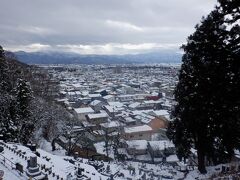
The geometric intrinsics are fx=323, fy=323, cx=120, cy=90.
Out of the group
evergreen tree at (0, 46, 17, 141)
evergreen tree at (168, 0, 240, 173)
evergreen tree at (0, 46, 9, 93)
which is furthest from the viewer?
evergreen tree at (0, 46, 9, 93)

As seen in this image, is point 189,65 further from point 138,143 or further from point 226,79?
point 138,143

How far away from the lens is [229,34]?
14.6m

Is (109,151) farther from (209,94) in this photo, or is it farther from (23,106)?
(209,94)

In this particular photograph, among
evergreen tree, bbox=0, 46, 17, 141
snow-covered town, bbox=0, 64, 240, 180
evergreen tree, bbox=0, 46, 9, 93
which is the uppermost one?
evergreen tree, bbox=0, 46, 9, 93

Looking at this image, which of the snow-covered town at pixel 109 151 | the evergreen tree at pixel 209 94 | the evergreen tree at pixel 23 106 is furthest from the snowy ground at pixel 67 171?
the evergreen tree at pixel 23 106

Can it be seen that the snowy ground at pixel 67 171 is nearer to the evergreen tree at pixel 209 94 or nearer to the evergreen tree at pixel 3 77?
the evergreen tree at pixel 209 94

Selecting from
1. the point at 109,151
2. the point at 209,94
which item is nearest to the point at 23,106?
the point at 109,151

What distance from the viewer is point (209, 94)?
1803 centimetres

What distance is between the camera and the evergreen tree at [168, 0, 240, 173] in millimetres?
15414

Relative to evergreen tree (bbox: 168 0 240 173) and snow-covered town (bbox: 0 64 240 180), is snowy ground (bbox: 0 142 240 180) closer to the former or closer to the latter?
snow-covered town (bbox: 0 64 240 180)

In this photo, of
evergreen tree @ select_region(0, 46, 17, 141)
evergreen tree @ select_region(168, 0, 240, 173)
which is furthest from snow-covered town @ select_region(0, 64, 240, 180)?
evergreen tree @ select_region(0, 46, 17, 141)

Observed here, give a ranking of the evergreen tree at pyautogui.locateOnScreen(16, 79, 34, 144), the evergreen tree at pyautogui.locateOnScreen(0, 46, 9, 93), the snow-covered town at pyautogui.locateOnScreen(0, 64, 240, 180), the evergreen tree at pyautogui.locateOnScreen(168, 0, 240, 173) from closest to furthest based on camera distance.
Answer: the evergreen tree at pyautogui.locateOnScreen(168, 0, 240, 173)
the snow-covered town at pyautogui.locateOnScreen(0, 64, 240, 180)
the evergreen tree at pyautogui.locateOnScreen(16, 79, 34, 144)
the evergreen tree at pyautogui.locateOnScreen(0, 46, 9, 93)

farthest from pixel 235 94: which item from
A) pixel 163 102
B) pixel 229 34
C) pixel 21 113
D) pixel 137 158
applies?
pixel 163 102

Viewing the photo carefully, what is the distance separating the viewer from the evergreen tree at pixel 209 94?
50.6 feet
